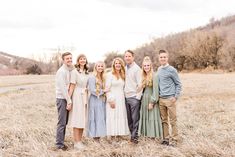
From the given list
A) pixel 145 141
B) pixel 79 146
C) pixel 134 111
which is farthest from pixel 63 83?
pixel 145 141

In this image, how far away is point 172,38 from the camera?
244ft

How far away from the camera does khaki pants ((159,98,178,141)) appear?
666 centimetres

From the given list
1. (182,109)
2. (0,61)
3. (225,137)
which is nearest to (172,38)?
(0,61)

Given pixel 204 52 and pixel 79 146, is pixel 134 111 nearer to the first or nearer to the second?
pixel 79 146

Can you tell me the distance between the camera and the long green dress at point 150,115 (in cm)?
674

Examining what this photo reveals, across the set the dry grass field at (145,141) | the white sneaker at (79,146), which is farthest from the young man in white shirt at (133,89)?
the white sneaker at (79,146)

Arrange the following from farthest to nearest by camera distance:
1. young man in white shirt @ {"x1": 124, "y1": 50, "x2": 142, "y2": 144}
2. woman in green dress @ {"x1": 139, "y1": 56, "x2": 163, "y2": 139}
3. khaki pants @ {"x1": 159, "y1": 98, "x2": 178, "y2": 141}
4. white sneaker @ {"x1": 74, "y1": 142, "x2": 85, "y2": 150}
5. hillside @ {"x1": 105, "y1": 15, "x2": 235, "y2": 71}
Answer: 1. hillside @ {"x1": 105, "y1": 15, "x2": 235, "y2": 71}
2. young man in white shirt @ {"x1": 124, "y1": 50, "x2": 142, "y2": 144}
3. woman in green dress @ {"x1": 139, "y1": 56, "x2": 163, "y2": 139}
4. khaki pants @ {"x1": 159, "y1": 98, "x2": 178, "y2": 141}
5. white sneaker @ {"x1": 74, "y1": 142, "x2": 85, "y2": 150}

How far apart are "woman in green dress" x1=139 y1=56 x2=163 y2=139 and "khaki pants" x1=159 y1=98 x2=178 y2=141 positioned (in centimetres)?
8

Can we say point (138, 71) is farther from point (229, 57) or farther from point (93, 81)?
point (229, 57)

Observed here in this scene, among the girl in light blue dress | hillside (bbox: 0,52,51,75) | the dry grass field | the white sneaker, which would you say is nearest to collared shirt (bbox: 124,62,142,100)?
the girl in light blue dress

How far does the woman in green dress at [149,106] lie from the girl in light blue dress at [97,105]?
74 cm

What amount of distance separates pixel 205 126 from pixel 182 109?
10.5 feet

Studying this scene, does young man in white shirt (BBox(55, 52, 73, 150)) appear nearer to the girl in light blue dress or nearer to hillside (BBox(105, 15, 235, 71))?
the girl in light blue dress

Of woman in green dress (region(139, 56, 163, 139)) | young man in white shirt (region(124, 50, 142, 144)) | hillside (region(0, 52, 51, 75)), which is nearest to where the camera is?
woman in green dress (region(139, 56, 163, 139))
